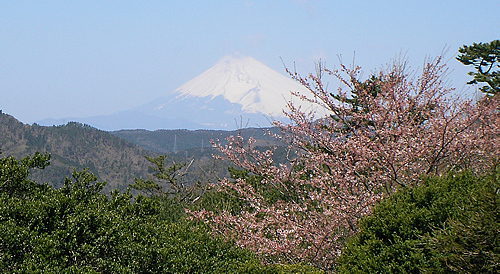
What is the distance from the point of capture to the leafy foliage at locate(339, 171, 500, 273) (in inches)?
141

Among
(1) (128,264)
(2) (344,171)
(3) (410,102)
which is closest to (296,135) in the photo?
(2) (344,171)

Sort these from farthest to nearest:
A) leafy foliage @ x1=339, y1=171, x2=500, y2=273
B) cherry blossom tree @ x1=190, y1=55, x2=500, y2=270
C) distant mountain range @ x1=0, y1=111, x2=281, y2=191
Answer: distant mountain range @ x1=0, y1=111, x2=281, y2=191 → cherry blossom tree @ x1=190, y1=55, x2=500, y2=270 → leafy foliage @ x1=339, y1=171, x2=500, y2=273

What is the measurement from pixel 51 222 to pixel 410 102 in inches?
259

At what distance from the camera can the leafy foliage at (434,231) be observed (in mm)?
3574

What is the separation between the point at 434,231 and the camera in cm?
400

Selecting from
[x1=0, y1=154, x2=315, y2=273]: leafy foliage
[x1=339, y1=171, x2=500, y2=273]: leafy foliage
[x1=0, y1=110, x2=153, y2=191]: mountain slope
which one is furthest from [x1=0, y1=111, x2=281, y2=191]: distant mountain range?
[x1=339, y1=171, x2=500, y2=273]: leafy foliage

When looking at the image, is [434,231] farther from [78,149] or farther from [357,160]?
[78,149]

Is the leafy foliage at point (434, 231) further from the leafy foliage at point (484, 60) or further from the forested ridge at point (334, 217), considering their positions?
the leafy foliage at point (484, 60)

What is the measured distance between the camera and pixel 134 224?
566 cm

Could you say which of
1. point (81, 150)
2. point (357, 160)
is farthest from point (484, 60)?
point (81, 150)

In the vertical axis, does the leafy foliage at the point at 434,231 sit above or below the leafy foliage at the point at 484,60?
below

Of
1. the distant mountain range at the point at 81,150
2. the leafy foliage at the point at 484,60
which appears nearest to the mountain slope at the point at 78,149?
the distant mountain range at the point at 81,150

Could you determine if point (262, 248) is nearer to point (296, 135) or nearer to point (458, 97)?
point (296, 135)

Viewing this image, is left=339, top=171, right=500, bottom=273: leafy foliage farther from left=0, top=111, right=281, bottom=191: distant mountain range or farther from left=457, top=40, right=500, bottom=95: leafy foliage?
left=0, top=111, right=281, bottom=191: distant mountain range
